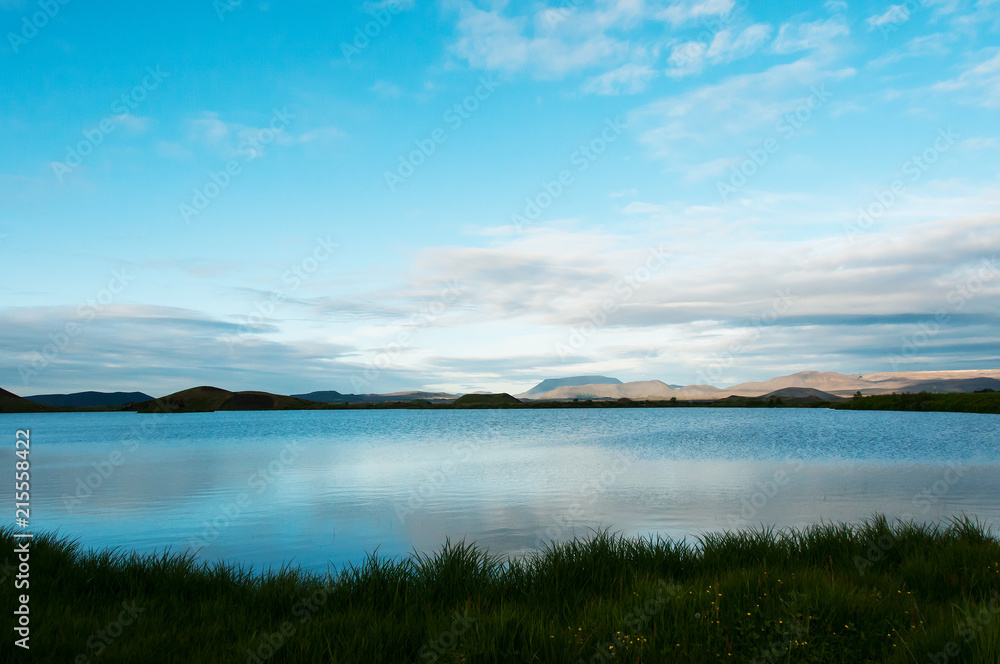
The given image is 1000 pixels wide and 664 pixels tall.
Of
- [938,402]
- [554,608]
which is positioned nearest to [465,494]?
[554,608]

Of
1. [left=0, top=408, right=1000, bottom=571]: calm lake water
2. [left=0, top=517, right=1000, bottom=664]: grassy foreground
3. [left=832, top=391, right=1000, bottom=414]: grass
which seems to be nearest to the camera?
[left=0, top=517, right=1000, bottom=664]: grassy foreground

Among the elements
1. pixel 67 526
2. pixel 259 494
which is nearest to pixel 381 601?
pixel 67 526

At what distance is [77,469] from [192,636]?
111 feet

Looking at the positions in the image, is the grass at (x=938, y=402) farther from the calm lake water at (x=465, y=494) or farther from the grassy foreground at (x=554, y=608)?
the grassy foreground at (x=554, y=608)

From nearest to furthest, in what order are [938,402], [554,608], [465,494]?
1. [554,608]
2. [465,494]
3. [938,402]

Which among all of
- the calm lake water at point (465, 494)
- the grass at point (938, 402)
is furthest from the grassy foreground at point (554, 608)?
the grass at point (938, 402)

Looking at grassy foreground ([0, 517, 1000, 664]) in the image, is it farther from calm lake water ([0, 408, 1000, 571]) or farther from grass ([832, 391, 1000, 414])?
grass ([832, 391, 1000, 414])

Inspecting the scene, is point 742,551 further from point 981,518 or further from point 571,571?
point 981,518

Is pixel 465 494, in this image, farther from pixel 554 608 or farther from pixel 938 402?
pixel 938 402

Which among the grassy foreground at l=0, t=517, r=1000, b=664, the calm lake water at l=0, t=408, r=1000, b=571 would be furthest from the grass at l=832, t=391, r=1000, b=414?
the grassy foreground at l=0, t=517, r=1000, b=664

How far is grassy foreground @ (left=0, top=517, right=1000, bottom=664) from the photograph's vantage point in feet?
21.8

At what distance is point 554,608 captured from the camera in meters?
8.45

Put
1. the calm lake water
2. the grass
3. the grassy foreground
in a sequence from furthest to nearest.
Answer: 1. the grass
2. the calm lake water
3. the grassy foreground

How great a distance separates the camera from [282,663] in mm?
6543
